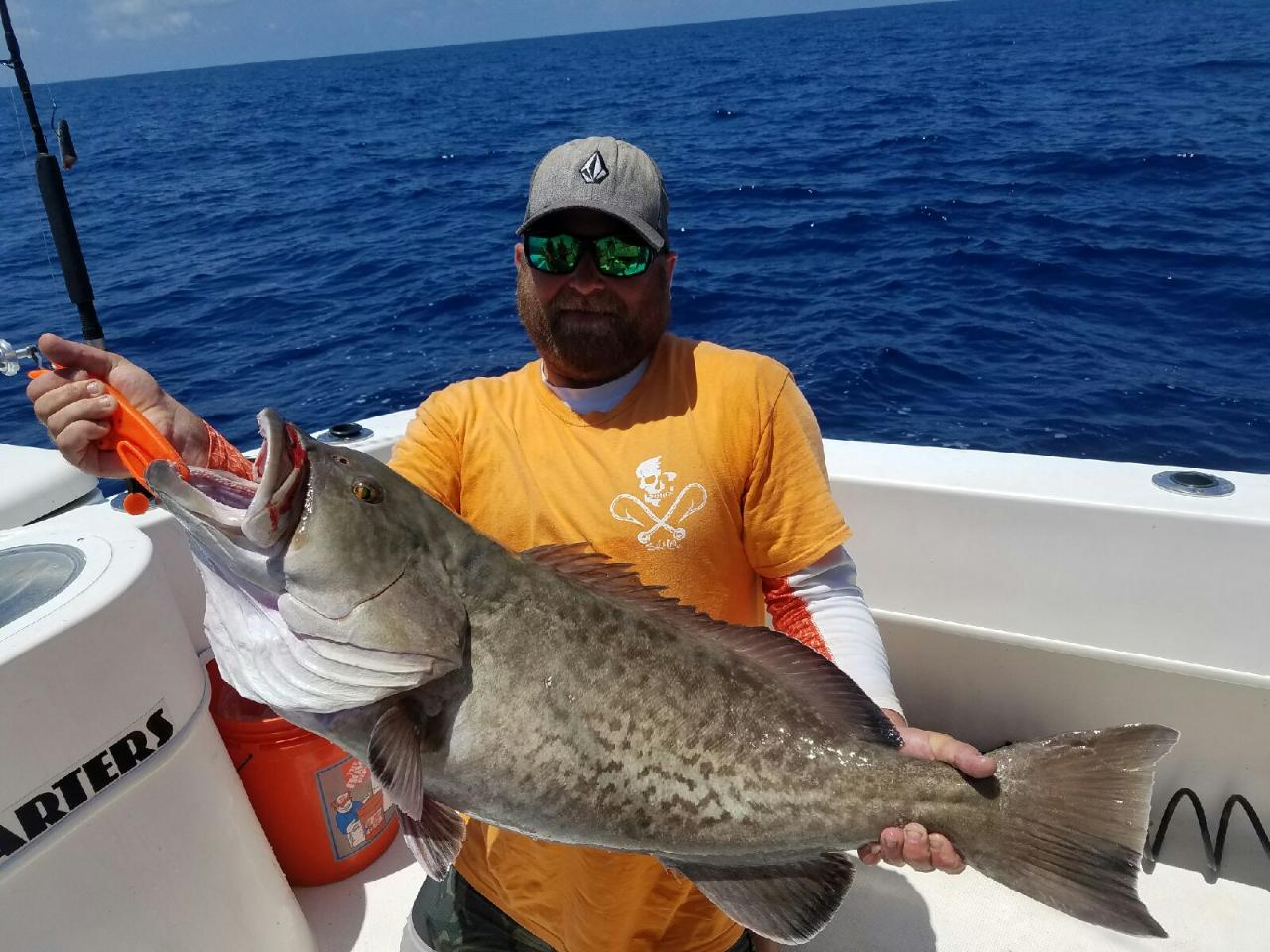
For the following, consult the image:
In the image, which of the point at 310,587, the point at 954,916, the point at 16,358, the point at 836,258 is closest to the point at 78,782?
the point at 310,587

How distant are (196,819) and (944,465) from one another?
9.99 ft

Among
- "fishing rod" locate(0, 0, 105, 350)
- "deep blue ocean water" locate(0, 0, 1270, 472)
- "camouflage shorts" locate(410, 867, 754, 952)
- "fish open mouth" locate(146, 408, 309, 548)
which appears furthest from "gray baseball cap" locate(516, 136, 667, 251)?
"deep blue ocean water" locate(0, 0, 1270, 472)

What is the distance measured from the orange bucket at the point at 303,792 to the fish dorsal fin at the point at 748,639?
4.77 ft

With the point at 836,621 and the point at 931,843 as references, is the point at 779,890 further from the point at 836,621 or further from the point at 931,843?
the point at 836,621

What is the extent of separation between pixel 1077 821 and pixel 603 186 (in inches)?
75.3

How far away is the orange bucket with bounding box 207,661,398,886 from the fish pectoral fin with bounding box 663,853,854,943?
1.48 meters

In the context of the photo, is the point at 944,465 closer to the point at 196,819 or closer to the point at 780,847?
the point at 780,847

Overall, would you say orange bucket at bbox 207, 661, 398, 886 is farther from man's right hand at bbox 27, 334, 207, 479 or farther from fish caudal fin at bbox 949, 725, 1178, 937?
fish caudal fin at bbox 949, 725, 1178, 937

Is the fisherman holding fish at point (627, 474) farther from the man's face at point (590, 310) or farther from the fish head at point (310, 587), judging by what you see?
the fish head at point (310, 587)

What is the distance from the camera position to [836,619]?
2.59m

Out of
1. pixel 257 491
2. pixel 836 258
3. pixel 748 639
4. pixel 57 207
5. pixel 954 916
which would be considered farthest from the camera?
pixel 836 258

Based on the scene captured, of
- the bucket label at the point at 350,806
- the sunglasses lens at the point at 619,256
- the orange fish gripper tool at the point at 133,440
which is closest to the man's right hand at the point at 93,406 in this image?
the orange fish gripper tool at the point at 133,440

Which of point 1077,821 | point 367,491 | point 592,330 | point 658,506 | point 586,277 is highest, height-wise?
point 586,277

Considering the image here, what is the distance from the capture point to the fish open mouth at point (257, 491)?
1.76 meters
